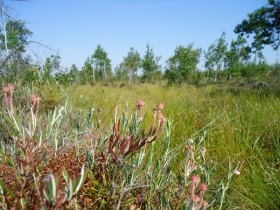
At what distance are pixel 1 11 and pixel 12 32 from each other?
1.64 feet

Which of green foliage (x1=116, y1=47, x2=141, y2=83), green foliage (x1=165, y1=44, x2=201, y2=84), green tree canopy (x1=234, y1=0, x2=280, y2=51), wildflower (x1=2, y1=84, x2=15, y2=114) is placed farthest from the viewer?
green foliage (x1=116, y1=47, x2=141, y2=83)

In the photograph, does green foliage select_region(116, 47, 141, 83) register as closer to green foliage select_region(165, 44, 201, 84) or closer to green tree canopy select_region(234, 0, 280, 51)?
green foliage select_region(165, 44, 201, 84)

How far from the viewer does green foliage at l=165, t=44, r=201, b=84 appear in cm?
2506

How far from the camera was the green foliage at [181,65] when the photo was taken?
987 inches

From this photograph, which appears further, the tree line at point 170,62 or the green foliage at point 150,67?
the green foliage at point 150,67

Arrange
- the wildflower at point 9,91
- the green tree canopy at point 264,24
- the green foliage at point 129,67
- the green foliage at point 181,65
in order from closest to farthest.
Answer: the wildflower at point 9,91 → the green tree canopy at point 264,24 → the green foliage at point 181,65 → the green foliage at point 129,67

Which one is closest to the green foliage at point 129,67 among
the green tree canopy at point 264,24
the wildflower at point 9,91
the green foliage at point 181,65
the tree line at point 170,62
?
the tree line at point 170,62

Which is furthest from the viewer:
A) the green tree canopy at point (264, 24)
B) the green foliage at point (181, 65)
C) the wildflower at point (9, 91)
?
the green foliage at point (181, 65)

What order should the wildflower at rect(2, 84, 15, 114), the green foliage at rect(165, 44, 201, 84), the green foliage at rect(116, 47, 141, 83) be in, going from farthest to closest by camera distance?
the green foliage at rect(116, 47, 141, 83), the green foliage at rect(165, 44, 201, 84), the wildflower at rect(2, 84, 15, 114)

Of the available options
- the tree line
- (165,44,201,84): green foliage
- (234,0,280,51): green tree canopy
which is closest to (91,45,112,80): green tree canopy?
the tree line

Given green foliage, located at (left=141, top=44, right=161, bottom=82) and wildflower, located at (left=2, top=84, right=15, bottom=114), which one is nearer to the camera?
wildflower, located at (left=2, top=84, right=15, bottom=114)

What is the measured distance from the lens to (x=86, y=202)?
1.47m

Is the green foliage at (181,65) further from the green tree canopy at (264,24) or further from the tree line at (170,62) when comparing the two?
the green tree canopy at (264,24)

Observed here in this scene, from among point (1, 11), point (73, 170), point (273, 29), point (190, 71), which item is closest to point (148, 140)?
point (73, 170)
